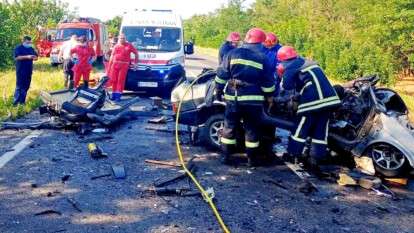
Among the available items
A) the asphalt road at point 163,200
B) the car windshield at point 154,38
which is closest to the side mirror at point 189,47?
the car windshield at point 154,38

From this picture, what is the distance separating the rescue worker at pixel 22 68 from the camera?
10.8 metres

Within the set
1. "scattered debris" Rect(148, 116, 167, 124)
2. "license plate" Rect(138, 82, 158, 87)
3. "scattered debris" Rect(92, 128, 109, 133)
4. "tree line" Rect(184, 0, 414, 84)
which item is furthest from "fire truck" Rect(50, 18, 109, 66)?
"scattered debris" Rect(92, 128, 109, 133)

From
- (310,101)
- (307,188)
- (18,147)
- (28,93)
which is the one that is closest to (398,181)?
(307,188)

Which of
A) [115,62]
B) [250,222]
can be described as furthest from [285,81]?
[115,62]

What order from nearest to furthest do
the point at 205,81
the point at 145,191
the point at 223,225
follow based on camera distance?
the point at 223,225 < the point at 145,191 < the point at 205,81

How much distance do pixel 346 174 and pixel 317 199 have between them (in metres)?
0.95

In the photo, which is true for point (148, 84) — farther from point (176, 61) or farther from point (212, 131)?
point (212, 131)

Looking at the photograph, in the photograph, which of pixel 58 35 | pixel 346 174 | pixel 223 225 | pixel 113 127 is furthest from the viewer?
pixel 58 35

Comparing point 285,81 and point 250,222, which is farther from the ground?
point 285,81

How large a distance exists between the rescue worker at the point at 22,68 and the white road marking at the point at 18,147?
9.65 ft

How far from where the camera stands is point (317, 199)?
5398 millimetres

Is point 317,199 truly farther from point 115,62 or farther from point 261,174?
point 115,62

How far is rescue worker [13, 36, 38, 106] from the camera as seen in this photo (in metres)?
10.8

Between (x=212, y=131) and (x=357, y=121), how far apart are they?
2225mm
